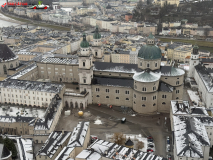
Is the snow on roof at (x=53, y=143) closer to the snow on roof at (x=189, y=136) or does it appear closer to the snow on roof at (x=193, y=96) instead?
the snow on roof at (x=189, y=136)

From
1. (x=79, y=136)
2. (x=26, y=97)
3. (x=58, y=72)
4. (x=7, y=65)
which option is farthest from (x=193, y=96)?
(x=7, y=65)

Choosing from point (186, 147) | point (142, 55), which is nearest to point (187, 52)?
point (142, 55)

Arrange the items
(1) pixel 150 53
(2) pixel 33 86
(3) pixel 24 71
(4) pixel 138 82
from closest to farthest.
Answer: (4) pixel 138 82 → (1) pixel 150 53 → (2) pixel 33 86 → (3) pixel 24 71

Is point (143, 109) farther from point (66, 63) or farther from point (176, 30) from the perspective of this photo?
point (176, 30)

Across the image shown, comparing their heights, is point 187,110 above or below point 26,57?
below

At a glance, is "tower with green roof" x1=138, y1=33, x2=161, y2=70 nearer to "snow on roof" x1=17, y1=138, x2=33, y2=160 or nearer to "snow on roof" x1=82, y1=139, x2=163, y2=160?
"snow on roof" x1=82, y1=139, x2=163, y2=160

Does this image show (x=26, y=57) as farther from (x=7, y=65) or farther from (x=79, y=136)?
(x=79, y=136)

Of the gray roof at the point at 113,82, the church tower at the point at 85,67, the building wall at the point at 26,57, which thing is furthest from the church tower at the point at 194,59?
the building wall at the point at 26,57

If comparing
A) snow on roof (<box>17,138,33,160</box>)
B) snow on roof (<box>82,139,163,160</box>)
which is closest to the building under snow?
snow on roof (<box>82,139,163,160</box>)
